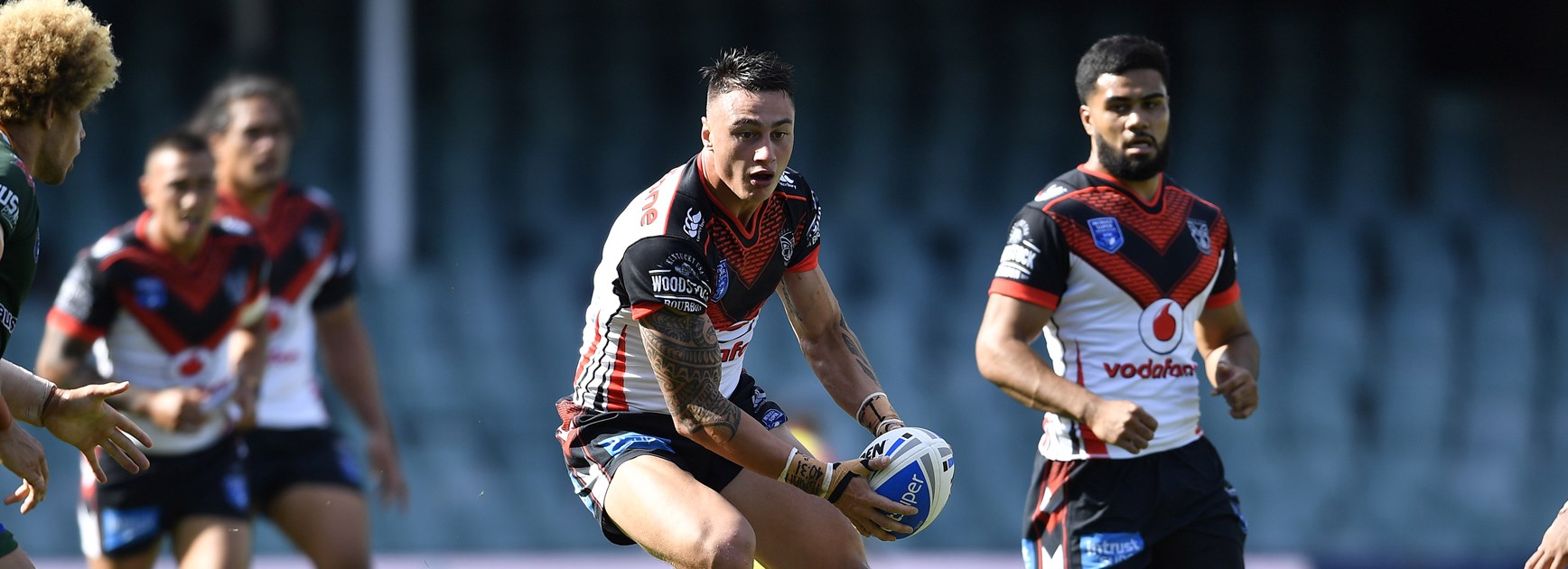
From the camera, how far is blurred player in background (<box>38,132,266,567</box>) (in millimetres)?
6555

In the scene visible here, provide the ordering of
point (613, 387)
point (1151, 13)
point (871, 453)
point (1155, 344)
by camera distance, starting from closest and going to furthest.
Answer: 1. point (871, 453)
2. point (613, 387)
3. point (1155, 344)
4. point (1151, 13)

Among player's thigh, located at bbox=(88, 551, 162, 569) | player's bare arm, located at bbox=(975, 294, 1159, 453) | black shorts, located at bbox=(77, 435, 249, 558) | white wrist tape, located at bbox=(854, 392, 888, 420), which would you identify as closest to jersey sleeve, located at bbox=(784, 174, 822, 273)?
white wrist tape, located at bbox=(854, 392, 888, 420)

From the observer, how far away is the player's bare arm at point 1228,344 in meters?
5.22

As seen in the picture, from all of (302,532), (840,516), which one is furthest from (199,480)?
(840,516)

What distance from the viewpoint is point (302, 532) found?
22.6ft

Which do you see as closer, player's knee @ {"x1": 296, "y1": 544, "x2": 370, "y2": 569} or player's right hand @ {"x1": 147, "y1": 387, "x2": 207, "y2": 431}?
player's right hand @ {"x1": 147, "y1": 387, "x2": 207, "y2": 431}

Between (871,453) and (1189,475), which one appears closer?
(871,453)

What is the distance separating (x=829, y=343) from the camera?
16.7 ft

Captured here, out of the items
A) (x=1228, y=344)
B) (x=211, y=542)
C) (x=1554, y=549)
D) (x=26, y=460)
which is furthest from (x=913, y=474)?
(x=211, y=542)

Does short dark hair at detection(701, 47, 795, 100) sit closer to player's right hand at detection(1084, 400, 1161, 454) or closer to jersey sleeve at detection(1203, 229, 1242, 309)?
player's right hand at detection(1084, 400, 1161, 454)

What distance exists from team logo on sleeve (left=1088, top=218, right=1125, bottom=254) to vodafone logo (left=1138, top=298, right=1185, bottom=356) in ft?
0.67

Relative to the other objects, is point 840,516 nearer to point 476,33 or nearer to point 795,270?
point 795,270

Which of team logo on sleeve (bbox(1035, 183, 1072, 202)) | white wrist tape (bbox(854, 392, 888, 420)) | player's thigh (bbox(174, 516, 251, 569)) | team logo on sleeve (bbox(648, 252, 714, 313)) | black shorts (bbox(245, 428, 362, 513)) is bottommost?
player's thigh (bbox(174, 516, 251, 569))

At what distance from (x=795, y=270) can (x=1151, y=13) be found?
24.4 feet
